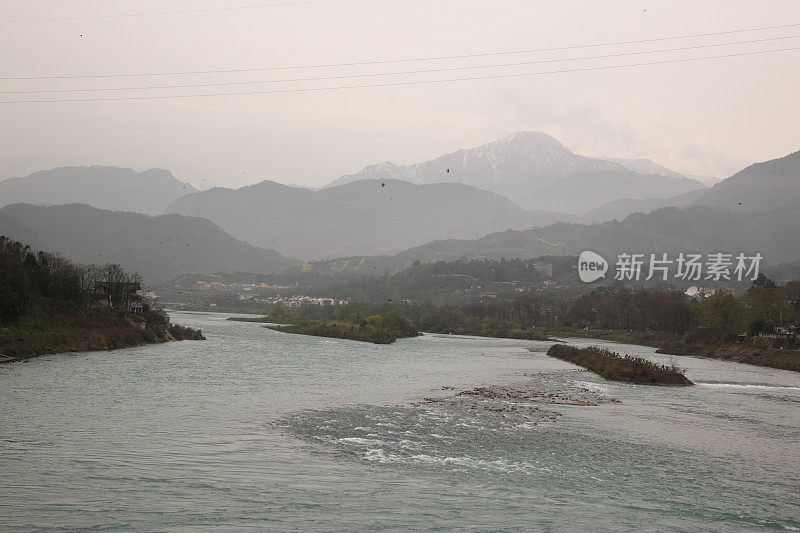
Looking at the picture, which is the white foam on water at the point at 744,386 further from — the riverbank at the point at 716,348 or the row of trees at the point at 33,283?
the row of trees at the point at 33,283

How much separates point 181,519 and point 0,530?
4542 mm

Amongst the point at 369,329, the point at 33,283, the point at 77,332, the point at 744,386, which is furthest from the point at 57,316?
the point at 744,386

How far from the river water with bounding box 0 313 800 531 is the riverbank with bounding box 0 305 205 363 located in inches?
512

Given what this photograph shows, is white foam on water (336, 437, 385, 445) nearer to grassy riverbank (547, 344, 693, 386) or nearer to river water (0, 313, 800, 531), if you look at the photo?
river water (0, 313, 800, 531)

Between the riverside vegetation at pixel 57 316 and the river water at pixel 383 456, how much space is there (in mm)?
17780

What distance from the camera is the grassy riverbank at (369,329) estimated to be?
138 m

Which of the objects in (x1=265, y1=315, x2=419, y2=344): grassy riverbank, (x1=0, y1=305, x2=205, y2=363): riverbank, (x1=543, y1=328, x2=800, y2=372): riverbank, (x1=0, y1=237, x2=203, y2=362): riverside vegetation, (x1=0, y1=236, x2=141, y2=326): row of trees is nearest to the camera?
(x1=0, y1=305, x2=205, y2=363): riverbank

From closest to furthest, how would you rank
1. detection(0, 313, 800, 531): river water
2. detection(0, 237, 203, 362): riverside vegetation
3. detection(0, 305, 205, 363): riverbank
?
detection(0, 313, 800, 531): river water, detection(0, 305, 205, 363): riverbank, detection(0, 237, 203, 362): riverside vegetation

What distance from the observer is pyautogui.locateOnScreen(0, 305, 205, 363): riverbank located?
68875 mm

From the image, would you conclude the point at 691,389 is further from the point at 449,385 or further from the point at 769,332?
the point at 769,332

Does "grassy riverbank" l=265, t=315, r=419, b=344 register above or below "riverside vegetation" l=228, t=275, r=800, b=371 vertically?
below

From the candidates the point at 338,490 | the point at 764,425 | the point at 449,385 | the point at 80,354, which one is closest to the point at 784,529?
the point at 338,490

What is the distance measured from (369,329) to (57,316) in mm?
68825

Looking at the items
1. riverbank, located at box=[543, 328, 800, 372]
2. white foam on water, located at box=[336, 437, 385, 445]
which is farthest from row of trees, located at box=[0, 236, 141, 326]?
riverbank, located at box=[543, 328, 800, 372]
